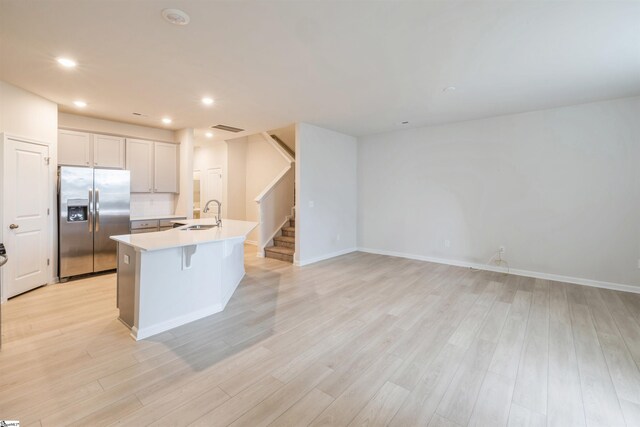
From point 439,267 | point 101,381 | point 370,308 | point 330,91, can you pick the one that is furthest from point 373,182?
point 101,381

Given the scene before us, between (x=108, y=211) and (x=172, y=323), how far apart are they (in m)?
2.97

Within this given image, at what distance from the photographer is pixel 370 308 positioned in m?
3.41

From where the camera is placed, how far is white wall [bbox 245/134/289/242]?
718cm

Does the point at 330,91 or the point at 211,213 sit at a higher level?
the point at 330,91

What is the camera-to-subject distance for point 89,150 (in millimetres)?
4859

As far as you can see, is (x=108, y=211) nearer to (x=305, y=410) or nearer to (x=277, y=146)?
(x=277, y=146)

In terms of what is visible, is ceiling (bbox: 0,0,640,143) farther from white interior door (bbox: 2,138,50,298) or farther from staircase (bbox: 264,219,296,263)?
staircase (bbox: 264,219,296,263)

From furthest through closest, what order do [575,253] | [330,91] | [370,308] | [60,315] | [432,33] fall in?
[575,253], [330,91], [370,308], [60,315], [432,33]

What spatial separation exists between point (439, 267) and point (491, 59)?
3.62m

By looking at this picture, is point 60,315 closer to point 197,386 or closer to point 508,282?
point 197,386

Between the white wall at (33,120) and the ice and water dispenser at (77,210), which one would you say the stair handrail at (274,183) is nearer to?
the ice and water dispenser at (77,210)

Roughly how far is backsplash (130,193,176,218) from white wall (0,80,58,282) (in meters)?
1.44

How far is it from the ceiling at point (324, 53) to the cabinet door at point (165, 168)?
4.30 ft

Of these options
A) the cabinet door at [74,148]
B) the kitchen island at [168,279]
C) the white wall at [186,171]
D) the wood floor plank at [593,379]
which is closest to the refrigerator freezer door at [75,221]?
the cabinet door at [74,148]
